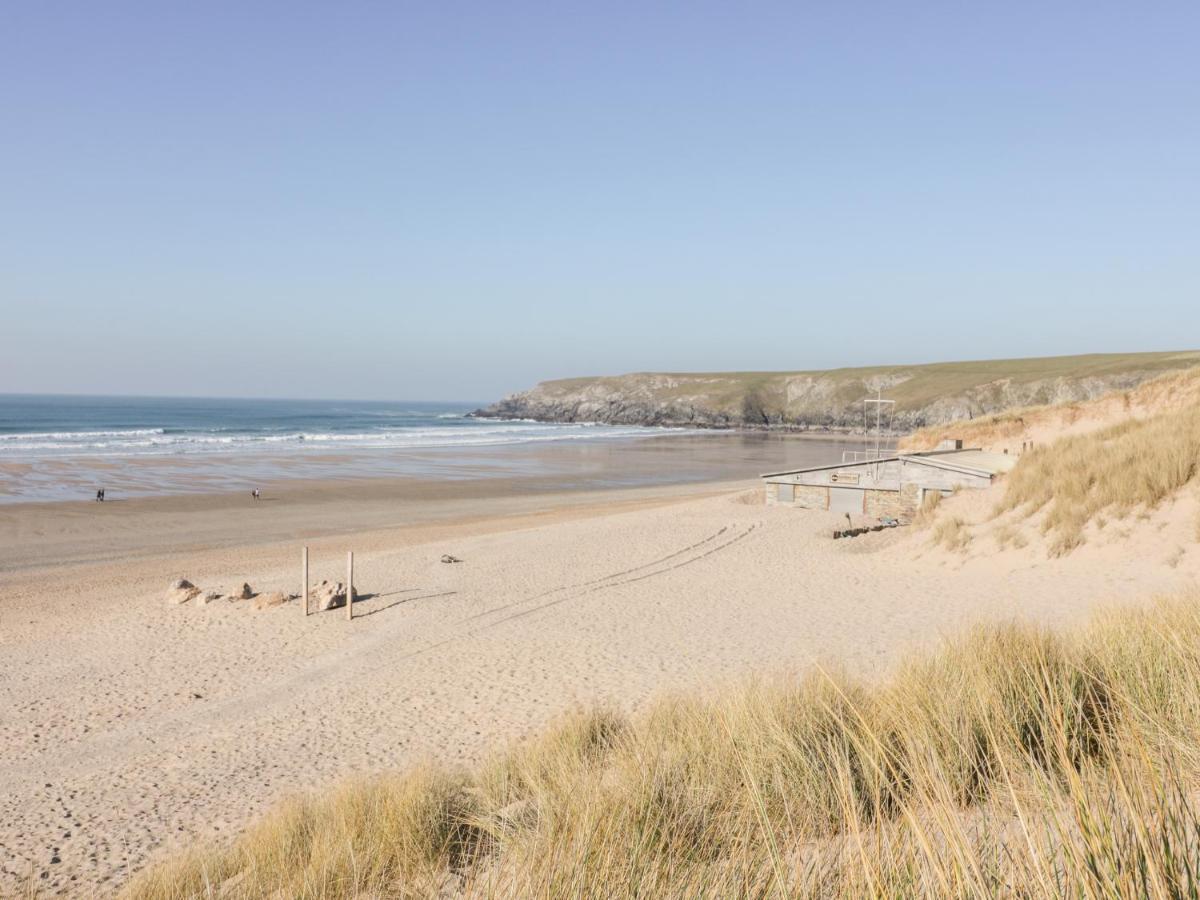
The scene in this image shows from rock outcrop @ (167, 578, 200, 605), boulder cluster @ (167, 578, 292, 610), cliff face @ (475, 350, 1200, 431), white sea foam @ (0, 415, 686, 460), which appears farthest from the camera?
cliff face @ (475, 350, 1200, 431)

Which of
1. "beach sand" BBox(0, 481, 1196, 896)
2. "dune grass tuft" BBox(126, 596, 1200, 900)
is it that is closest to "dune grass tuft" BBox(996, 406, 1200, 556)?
"beach sand" BBox(0, 481, 1196, 896)

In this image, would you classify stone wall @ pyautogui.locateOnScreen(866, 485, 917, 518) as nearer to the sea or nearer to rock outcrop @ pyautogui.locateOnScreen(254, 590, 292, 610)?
rock outcrop @ pyautogui.locateOnScreen(254, 590, 292, 610)

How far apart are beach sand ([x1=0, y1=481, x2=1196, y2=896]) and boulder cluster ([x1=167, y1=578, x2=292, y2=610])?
0.27 metres

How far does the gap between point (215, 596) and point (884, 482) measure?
18.6m

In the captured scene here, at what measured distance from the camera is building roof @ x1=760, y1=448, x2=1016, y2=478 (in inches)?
877

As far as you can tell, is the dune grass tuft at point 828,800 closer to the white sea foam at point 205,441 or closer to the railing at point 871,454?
the railing at point 871,454

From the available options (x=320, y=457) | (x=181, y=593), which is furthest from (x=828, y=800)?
(x=320, y=457)

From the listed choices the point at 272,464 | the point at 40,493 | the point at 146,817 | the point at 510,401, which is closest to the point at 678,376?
the point at 510,401

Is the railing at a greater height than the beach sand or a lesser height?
greater

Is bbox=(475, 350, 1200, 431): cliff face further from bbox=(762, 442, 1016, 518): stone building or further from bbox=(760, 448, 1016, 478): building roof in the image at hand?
bbox=(762, 442, 1016, 518): stone building

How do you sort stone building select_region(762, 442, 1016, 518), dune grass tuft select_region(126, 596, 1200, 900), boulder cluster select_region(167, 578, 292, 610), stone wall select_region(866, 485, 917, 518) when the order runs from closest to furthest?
dune grass tuft select_region(126, 596, 1200, 900)
boulder cluster select_region(167, 578, 292, 610)
stone building select_region(762, 442, 1016, 518)
stone wall select_region(866, 485, 917, 518)

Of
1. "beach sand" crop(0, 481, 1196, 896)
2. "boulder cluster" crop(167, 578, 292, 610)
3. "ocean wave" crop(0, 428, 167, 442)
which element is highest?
"ocean wave" crop(0, 428, 167, 442)

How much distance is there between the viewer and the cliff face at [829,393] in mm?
94438

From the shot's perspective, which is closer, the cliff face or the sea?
the sea
